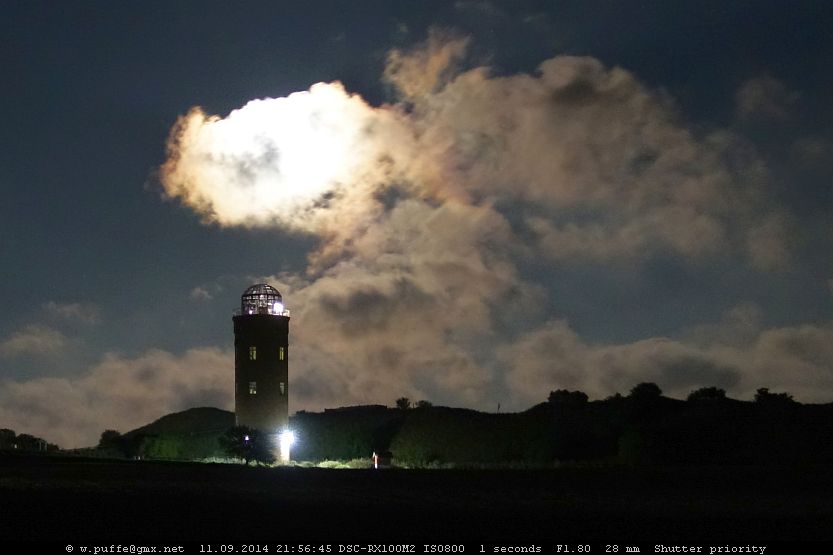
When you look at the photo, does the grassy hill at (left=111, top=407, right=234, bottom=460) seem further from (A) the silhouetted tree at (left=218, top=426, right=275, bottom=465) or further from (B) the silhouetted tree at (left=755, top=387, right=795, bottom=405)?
(B) the silhouetted tree at (left=755, top=387, right=795, bottom=405)

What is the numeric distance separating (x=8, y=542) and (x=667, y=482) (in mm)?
26029

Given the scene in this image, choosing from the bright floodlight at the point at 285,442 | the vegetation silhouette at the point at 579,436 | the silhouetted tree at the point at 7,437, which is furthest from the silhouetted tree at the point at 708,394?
the silhouetted tree at the point at 7,437

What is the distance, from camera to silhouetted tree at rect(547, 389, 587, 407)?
83438 millimetres

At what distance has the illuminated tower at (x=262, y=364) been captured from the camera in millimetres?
69250

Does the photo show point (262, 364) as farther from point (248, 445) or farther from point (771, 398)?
point (771, 398)

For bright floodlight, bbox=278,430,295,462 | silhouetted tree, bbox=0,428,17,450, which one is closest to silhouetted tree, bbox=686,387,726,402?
bright floodlight, bbox=278,430,295,462

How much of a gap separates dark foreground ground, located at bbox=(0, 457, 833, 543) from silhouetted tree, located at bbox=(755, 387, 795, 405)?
2237 cm

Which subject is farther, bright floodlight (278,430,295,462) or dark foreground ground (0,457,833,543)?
bright floodlight (278,430,295,462)

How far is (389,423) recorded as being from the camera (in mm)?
77188

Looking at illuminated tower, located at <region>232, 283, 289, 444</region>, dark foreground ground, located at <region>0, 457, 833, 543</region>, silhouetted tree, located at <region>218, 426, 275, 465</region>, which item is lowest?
dark foreground ground, located at <region>0, 457, 833, 543</region>

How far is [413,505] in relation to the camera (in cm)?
3172

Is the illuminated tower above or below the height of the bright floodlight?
above

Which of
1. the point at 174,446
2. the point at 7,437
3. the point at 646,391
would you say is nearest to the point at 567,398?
the point at 646,391

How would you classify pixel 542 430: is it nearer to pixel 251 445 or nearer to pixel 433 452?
pixel 433 452
